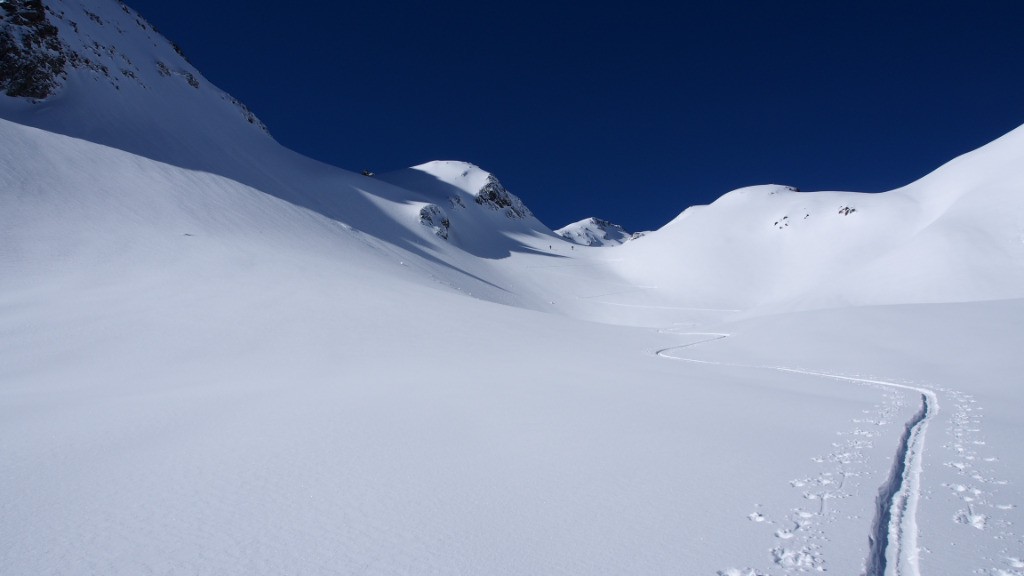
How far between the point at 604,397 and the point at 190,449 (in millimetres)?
5430

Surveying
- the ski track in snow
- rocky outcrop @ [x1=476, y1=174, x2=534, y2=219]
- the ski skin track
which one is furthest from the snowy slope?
the ski track in snow

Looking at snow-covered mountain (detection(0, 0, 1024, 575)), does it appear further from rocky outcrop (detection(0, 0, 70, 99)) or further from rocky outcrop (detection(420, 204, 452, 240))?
rocky outcrop (detection(420, 204, 452, 240))

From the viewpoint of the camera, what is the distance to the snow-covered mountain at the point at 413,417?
10.7 ft

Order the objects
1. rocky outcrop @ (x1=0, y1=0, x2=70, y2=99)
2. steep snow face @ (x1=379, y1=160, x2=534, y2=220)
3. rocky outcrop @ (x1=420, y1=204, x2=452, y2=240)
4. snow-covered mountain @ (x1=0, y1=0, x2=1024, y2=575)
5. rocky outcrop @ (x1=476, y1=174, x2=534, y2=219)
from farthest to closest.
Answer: rocky outcrop @ (x1=476, y1=174, x2=534, y2=219) < steep snow face @ (x1=379, y1=160, x2=534, y2=220) < rocky outcrop @ (x1=420, y1=204, x2=452, y2=240) < rocky outcrop @ (x1=0, y1=0, x2=70, y2=99) < snow-covered mountain @ (x1=0, y1=0, x2=1024, y2=575)

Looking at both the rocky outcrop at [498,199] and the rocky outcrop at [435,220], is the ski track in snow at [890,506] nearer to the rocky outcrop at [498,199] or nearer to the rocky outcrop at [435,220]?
the rocky outcrop at [435,220]

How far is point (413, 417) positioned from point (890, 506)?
492cm

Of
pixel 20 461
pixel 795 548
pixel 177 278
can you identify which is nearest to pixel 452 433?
pixel 795 548

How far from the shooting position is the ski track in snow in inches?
121

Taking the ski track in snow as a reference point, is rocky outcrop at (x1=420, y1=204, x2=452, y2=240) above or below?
above

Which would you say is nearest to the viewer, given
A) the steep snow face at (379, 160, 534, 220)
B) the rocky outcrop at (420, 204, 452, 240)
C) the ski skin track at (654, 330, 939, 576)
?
the ski skin track at (654, 330, 939, 576)

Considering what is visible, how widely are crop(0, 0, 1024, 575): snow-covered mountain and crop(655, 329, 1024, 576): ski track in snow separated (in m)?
0.03

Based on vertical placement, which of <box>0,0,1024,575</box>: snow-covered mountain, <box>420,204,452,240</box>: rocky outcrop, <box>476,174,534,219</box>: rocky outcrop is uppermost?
<box>476,174,534,219</box>: rocky outcrop

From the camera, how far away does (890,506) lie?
383 cm

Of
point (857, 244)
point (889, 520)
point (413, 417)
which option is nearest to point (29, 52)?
point (413, 417)
